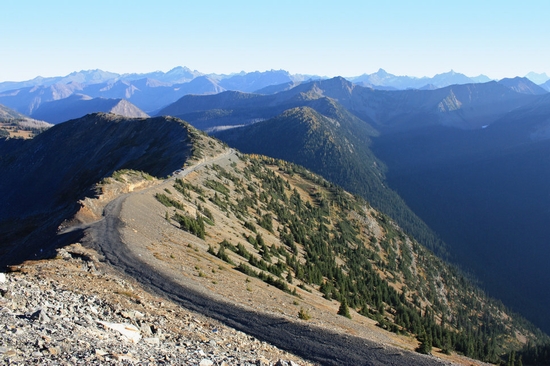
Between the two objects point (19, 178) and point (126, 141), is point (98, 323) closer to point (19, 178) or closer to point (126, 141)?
point (126, 141)

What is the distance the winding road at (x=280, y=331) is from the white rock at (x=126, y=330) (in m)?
6.71

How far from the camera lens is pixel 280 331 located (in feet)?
81.0

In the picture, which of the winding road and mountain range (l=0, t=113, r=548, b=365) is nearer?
the winding road

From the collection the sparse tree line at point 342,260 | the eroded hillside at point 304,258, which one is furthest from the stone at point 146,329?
the sparse tree line at point 342,260

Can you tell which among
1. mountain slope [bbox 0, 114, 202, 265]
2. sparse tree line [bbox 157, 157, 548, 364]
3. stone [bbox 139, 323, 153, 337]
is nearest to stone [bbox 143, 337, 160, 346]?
stone [bbox 139, 323, 153, 337]

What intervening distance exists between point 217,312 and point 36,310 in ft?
36.5

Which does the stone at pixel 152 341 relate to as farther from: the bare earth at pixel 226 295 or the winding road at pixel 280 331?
the bare earth at pixel 226 295

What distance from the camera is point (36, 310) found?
1756 centimetres

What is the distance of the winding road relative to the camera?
23031 millimetres

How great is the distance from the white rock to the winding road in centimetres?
671

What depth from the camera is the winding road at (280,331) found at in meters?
23.0

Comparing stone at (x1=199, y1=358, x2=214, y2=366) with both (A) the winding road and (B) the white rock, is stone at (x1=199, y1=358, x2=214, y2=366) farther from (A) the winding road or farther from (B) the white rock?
(A) the winding road

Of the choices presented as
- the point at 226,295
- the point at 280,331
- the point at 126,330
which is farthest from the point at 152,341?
the point at 226,295

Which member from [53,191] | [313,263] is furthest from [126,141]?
[313,263]
